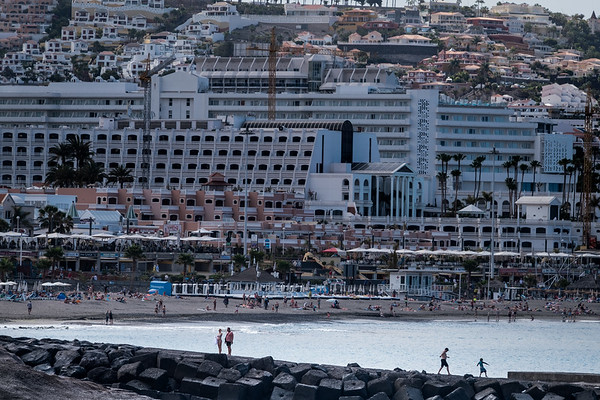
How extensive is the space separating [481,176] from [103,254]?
264 ft

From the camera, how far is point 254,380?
4234 cm

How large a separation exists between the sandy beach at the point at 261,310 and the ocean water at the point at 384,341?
6.23 feet

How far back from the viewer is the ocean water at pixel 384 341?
221 ft

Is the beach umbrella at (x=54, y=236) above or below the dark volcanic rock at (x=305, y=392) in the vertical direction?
above

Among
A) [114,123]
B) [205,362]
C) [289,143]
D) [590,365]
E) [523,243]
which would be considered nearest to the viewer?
[205,362]

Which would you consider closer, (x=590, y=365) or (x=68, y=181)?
(x=590, y=365)

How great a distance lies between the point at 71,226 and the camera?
116250mm

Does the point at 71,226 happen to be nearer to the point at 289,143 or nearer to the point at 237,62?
the point at 289,143

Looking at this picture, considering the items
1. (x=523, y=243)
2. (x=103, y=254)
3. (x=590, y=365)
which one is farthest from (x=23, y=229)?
(x=590, y=365)

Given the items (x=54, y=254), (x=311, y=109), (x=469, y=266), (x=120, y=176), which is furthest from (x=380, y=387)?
(x=311, y=109)

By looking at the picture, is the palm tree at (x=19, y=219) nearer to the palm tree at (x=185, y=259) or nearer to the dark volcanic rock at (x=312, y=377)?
the palm tree at (x=185, y=259)

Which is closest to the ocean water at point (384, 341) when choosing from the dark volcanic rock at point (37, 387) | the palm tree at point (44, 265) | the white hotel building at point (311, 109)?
the palm tree at point (44, 265)

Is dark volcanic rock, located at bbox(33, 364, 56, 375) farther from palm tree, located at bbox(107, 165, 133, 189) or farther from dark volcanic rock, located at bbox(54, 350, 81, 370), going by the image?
palm tree, located at bbox(107, 165, 133, 189)

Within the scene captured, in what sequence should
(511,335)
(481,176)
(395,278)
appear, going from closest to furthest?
(511,335) → (395,278) → (481,176)
